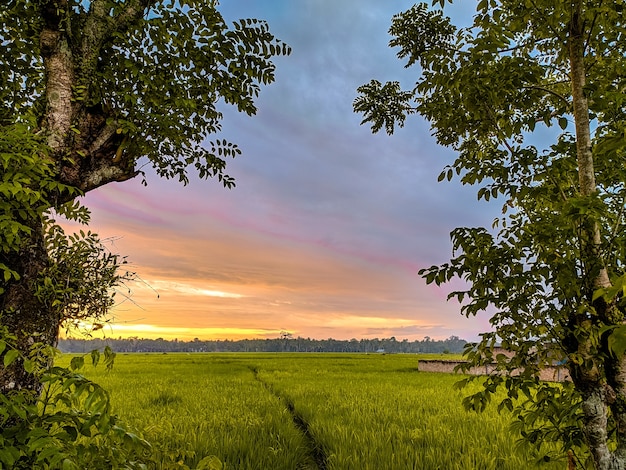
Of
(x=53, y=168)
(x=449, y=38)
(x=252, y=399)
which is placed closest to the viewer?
(x=53, y=168)

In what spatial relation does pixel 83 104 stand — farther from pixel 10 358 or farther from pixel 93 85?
pixel 10 358

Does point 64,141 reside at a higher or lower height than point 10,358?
higher

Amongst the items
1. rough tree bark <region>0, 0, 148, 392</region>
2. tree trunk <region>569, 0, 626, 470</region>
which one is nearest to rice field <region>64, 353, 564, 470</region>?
tree trunk <region>569, 0, 626, 470</region>

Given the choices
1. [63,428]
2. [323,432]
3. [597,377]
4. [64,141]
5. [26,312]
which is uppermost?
[64,141]

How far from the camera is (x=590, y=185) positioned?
3.17 metres

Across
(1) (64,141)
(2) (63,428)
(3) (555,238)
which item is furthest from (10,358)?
(3) (555,238)

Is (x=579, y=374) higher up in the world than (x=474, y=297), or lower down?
lower down

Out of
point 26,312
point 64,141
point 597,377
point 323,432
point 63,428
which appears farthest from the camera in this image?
point 323,432

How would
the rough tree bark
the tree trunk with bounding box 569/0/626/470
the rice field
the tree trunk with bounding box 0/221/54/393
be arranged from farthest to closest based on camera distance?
the rice field, the rough tree bark, the tree trunk with bounding box 0/221/54/393, the tree trunk with bounding box 569/0/626/470

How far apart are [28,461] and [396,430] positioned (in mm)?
6662

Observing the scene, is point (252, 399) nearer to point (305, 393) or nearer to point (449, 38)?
point (305, 393)

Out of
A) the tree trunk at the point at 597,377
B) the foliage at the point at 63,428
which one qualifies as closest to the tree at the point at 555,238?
the tree trunk at the point at 597,377

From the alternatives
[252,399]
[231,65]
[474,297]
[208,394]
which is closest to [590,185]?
[474,297]

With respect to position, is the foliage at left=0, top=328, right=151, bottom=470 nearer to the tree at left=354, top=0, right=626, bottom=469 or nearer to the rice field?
the rice field
